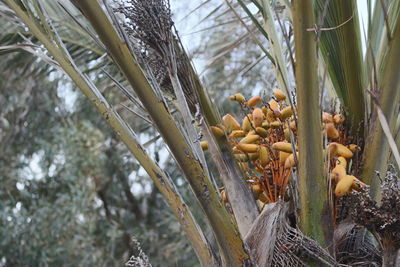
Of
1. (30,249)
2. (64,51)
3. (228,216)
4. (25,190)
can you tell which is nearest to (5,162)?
(25,190)

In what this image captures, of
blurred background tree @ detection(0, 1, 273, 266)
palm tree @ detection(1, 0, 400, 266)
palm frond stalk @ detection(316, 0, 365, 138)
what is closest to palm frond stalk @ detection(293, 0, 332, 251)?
palm tree @ detection(1, 0, 400, 266)

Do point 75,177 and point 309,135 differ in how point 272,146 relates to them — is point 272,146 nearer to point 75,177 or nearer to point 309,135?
point 309,135

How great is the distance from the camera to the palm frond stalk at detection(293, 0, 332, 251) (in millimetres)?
1137

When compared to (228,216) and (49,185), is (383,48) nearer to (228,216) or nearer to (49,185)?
(228,216)

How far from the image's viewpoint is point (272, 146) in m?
1.41

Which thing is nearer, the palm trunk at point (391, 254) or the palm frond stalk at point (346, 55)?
the palm trunk at point (391, 254)

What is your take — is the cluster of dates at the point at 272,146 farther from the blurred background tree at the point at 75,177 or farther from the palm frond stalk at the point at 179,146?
the blurred background tree at the point at 75,177

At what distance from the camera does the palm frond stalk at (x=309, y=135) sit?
1137mm

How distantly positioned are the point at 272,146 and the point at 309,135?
17 centimetres

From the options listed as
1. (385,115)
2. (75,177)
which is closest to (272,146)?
(385,115)

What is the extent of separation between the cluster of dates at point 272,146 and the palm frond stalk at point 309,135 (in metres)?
0.07

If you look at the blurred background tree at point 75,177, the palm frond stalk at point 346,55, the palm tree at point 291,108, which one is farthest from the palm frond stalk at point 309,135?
the blurred background tree at point 75,177

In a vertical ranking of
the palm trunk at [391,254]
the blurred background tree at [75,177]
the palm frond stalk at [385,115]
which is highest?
the palm frond stalk at [385,115]

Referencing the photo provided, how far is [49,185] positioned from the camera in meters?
4.95
